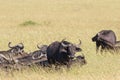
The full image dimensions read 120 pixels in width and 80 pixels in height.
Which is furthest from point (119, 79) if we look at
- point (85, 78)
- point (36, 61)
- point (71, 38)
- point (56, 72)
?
point (71, 38)

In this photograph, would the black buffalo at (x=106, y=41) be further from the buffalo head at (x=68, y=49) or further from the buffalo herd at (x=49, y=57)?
the buffalo head at (x=68, y=49)

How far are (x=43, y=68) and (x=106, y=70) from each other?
5.47ft

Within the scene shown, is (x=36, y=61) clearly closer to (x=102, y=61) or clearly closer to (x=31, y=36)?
(x=102, y=61)

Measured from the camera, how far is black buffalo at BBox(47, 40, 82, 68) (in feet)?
42.0

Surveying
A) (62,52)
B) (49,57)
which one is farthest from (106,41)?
(62,52)

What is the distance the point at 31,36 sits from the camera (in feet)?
75.8

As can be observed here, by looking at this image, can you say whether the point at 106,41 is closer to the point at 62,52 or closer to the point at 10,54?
the point at 10,54

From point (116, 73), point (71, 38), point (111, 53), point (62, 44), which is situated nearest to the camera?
point (116, 73)

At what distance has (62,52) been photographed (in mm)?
13016

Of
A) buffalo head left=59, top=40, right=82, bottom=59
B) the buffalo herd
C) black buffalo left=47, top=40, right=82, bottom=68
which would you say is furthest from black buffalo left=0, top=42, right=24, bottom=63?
buffalo head left=59, top=40, right=82, bottom=59

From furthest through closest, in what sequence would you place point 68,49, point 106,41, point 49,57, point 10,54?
point 106,41, point 10,54, point 49,57, point 68,49

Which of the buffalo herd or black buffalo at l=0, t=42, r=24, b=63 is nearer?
the buffalo herd

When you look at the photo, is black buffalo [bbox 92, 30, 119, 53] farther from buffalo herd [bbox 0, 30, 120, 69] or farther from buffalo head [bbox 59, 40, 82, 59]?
buffalo head [bbox 59, 40, 82, 59]

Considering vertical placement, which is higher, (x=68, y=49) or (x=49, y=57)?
(x=68, y=49)
